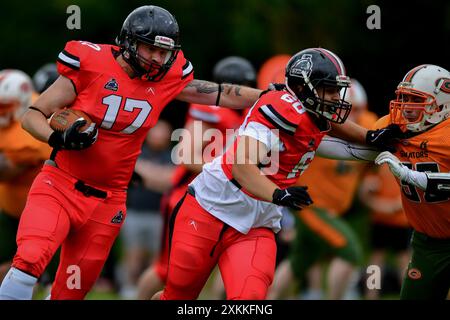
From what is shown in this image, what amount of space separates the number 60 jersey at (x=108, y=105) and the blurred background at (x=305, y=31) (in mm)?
6295

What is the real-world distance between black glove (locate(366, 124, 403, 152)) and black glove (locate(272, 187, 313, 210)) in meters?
0.78

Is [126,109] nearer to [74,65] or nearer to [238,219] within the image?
[74,65]

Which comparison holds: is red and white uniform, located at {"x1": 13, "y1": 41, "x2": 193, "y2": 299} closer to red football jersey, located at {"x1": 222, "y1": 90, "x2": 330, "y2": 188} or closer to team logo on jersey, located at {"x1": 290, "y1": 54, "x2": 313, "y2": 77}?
red football jersey, located at {"x1": 222, "y1": 90, "x2": 330, "y2": 188}

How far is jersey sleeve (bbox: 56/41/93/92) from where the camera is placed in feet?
18.9

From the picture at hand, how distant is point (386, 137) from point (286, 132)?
717mm

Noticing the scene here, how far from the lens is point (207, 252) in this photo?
5.71 metres

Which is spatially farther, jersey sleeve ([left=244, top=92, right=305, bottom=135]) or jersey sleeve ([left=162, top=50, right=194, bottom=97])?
jersey sleeve ([left=162, top=50, right=194, bottom=97])

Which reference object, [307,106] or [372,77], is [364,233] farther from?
[307,106]

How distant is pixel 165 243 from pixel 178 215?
2332 millimetres

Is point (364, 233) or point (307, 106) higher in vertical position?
point (307, 106)

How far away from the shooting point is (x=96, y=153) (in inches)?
231

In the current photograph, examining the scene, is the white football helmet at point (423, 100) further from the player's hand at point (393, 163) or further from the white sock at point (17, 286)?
the white sock at point (17, 286)

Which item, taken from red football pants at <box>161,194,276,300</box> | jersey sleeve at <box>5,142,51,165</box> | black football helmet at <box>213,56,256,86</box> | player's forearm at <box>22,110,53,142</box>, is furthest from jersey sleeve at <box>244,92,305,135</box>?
black football helmet at <box>213,56,256,86</box>
